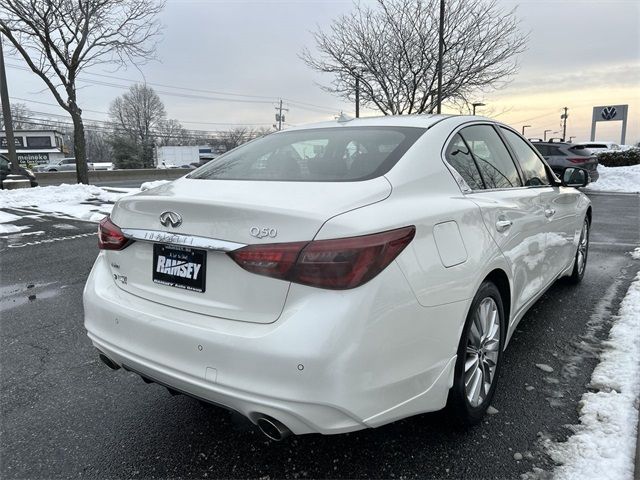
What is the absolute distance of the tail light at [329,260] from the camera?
5.56 feet

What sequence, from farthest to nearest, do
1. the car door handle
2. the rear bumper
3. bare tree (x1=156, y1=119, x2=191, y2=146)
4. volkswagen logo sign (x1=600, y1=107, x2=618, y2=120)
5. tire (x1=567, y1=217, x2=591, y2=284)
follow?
bare tree (x1=156, y1=119, x2=191, y2=146), volkswagen logo sign (x1=600, y1=107, x2=618, y2=120), tire (x1=567, y1=217, x2=591, y2=284), the car door handle, the rear bumper

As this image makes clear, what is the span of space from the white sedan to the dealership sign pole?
38.2 meters

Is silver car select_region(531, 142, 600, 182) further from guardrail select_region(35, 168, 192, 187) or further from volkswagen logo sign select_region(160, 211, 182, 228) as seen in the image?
guardrail select_region(35, 168, 192, 187)

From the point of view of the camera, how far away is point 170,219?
6.66ft

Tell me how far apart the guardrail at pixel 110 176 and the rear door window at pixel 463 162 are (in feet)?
85.7

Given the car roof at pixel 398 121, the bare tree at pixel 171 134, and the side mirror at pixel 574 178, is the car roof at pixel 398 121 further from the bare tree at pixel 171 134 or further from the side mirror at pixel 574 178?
the bare tree at pixel 171 134

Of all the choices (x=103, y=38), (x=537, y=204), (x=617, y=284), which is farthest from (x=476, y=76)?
(x=537, y=204)

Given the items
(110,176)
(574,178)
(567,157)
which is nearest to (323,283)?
(574,178)

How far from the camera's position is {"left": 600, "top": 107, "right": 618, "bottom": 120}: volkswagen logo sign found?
34219mm

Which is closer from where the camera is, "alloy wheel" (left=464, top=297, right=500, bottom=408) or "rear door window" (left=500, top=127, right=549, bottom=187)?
"alloy wheel" (left=464, top=297, right=500, bottom=408)

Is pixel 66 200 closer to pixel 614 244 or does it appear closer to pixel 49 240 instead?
pixel 49 240

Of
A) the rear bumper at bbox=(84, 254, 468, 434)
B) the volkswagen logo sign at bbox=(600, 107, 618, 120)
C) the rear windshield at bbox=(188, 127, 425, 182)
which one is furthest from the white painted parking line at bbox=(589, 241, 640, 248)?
the volkswagen logo sign at bbox=(600, 107, 618, 120)

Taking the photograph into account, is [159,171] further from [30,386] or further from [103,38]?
[30,386]

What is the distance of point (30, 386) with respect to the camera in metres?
2.96
